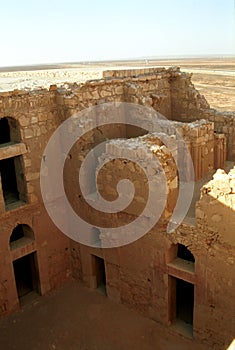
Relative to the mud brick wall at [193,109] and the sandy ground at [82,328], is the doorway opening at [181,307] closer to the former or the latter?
the sandy ground at [82,328]

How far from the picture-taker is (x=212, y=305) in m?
8.34

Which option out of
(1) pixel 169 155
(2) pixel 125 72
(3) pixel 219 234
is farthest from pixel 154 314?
(2) pixel 125 72

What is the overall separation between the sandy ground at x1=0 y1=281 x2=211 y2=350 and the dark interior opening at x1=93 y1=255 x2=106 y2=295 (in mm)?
388

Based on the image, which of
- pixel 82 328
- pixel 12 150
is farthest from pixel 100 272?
pixel 12 150

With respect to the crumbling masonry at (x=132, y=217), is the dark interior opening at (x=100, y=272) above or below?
below

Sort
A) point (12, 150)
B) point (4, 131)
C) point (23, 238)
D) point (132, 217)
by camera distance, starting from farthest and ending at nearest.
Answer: point (4, 131)
point (23, 238)
point (12, 150)
point (132, 217)

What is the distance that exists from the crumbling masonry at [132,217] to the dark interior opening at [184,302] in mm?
29

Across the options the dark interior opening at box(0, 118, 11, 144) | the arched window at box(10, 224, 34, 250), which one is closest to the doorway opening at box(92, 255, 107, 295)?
the arched window at box(10, 224, 34, 250)

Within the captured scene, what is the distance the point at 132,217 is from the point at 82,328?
322 centimetres

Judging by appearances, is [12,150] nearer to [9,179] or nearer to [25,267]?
[9,179]

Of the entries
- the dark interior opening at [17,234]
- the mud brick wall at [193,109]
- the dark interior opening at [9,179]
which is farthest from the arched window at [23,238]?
the mud brick wall at [193,109]

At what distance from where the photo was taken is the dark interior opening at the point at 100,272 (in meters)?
11.1

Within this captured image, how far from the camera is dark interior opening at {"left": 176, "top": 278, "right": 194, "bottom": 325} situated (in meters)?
9.79

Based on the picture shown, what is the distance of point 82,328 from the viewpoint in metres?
9.69
